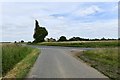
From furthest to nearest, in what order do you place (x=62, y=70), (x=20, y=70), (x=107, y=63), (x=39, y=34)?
1. (x=39, y=34)
2. (x=107, y=63)
3. (x=20, y=70)
4. (x=62, y=70)

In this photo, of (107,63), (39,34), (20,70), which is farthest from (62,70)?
(39,34)

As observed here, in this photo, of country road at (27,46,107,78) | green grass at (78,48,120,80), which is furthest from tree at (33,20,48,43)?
country road at (27,46,107,78)

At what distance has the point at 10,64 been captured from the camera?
20.7m

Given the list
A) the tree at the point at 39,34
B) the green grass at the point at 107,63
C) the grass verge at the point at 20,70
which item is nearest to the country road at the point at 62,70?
the grass verge at the point at 20,70

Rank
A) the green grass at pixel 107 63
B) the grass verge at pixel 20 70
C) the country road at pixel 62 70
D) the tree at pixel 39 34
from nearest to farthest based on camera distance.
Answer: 1. the country road at pixel 62 70
2. the grass verge at pixel 20 70
3. the green grass at pixel 107 63
4. the tree at pixel 39 34

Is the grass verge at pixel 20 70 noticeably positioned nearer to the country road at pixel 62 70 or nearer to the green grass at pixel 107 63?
Result: the country road at pixel 62 70

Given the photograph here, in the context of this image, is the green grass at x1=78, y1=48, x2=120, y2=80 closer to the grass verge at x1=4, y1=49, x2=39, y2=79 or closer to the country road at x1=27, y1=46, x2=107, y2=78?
the country road at x1=27, y1=46, x2=107, y2=78

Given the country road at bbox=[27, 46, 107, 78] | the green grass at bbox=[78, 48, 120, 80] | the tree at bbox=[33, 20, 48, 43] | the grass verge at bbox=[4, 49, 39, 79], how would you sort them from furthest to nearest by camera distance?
the tree at bbox=[33, 20, 48, 43] → the green grass at bbox=[78, 48, 120, 80] → the grass verge at bbox=[4, 49, 39, 79] → the country road at bbox=[27, 46, 107, 78]

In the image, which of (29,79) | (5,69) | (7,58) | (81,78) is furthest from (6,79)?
(7,58)

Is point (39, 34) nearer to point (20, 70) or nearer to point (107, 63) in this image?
point (107, 63)

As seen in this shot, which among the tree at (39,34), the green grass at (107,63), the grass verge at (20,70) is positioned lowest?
the grass verge at (20,70)

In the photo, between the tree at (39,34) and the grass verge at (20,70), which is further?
the tree at (39,34)

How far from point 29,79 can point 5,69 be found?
5.81 meters

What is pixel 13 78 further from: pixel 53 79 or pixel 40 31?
pixel 40 31
